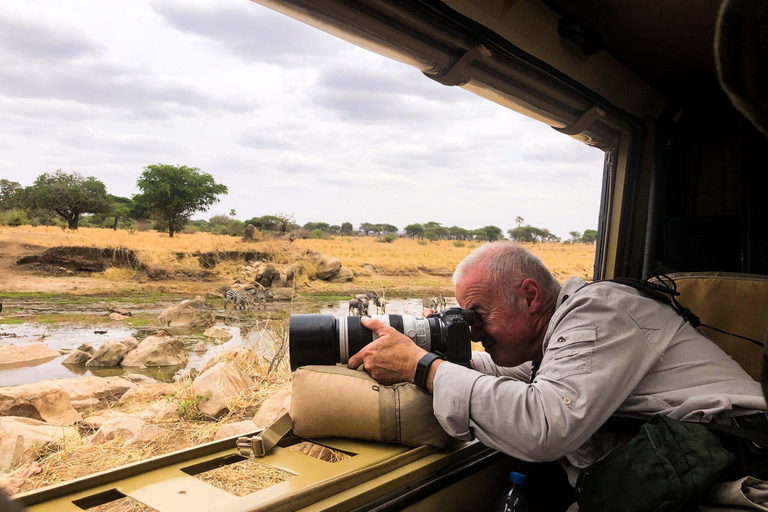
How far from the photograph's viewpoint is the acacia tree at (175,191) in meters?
14.9

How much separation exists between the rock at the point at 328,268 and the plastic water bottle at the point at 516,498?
8.49 m

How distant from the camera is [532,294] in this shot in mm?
1402

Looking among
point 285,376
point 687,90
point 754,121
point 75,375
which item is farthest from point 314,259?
point 754,121

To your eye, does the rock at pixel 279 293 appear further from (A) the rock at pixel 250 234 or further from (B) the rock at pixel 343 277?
Answer: (A) the rock at pixel 250 234

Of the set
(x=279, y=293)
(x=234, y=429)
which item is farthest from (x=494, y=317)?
(x=279, y=293)

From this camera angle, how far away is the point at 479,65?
1.69 meters

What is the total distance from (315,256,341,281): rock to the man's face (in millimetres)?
8389

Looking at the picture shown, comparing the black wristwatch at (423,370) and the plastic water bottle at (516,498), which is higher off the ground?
the black wristwatch at (423,370)

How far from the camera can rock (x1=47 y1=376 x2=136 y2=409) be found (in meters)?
3.68

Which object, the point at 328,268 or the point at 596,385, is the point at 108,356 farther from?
the point at 328,268

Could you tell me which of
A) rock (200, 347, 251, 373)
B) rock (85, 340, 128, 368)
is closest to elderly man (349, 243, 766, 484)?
rock (200, 347, 251, 373)

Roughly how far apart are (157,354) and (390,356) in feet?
14.4

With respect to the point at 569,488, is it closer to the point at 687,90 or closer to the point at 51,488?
the point at 51,488

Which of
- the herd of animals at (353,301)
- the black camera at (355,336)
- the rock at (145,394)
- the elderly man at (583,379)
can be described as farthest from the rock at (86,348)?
the elderly man at (583,379)
